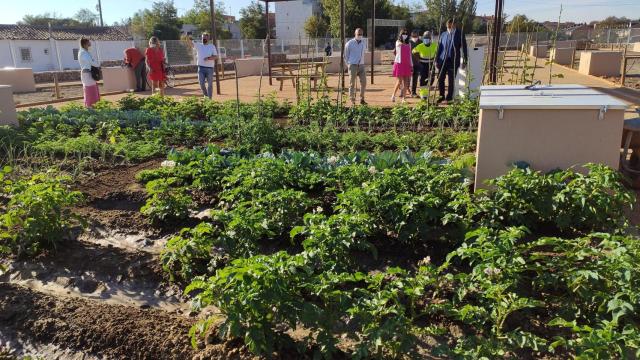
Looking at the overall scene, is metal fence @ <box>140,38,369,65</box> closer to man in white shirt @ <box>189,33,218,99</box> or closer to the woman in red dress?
the woman in red dress

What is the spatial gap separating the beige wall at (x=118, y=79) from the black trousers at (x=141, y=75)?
49 cm

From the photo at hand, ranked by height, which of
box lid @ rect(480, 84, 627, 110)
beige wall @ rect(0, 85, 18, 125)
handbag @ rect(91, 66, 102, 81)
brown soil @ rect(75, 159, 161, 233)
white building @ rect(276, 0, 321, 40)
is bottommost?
brown soil @ rect(75, 159, 161, 233)

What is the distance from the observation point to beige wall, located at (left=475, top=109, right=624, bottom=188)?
14.2 feet

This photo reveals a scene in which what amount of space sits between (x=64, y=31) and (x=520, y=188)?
5049 centimetres

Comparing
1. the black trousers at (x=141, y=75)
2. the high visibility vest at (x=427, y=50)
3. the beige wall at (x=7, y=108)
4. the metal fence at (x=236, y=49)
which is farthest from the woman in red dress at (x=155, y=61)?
the metal fence at (x=236, y=49)

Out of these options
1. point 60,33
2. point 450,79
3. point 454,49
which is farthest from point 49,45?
point 454,49

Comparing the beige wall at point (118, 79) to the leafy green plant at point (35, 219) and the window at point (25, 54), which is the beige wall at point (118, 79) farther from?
the window at point (25, 54)

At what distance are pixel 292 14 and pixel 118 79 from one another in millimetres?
47105

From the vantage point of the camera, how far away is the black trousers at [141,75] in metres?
15.5

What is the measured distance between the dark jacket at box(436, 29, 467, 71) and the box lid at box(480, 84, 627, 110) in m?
4.26

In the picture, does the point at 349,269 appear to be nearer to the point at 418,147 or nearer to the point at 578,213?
the point at 578,213

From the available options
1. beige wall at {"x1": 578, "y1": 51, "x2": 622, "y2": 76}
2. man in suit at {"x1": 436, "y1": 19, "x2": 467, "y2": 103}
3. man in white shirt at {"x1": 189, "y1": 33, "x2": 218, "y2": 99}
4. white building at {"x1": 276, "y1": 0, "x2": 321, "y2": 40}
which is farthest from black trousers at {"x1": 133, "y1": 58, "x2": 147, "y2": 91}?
white building at {"x1": 276, "y1": 0, "x2": 321, "y2": 40}

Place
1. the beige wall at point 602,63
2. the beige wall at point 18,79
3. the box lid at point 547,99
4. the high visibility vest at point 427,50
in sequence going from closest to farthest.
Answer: the box lid at point 547,99, the high visibility vest at point 427,50, the beige wall at point 602,63, the beige wall at point 18,79

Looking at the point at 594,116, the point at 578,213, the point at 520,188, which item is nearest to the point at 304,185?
the point at 520,188
